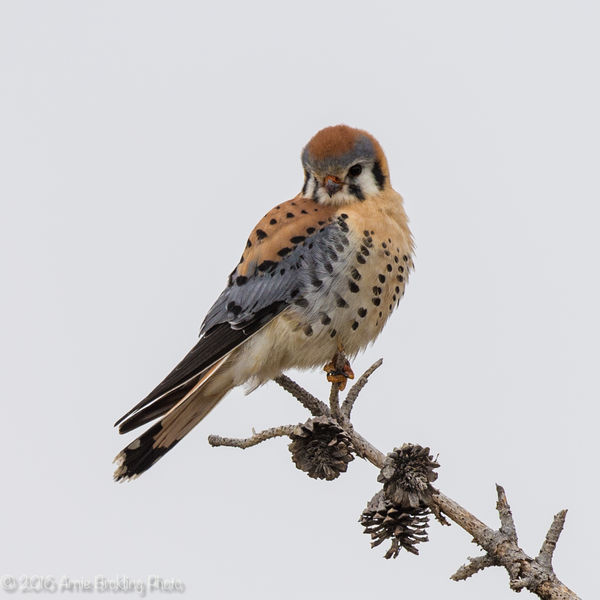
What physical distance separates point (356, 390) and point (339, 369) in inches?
35.2

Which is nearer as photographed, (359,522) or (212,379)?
(359,522)

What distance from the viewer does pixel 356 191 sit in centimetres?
526

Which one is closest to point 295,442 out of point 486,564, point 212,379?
point 486,564

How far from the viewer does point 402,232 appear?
5.18m

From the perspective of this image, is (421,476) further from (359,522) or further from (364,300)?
(364,300)

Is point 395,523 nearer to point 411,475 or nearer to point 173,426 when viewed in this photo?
point 411,475

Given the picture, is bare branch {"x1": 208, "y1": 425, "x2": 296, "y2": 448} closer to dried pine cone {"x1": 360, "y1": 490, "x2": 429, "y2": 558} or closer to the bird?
dried pine cone {"x1": 360, "y1": 490, "x2": 429, "y2": 558}

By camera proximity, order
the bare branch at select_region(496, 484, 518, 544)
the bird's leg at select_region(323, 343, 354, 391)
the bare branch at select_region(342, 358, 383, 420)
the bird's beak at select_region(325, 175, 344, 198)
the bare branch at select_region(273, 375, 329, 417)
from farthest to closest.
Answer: the bird's beak at select_region(325, 175, 344, 198) < the bird's leg at select_region(323, 343, 354, 391) < the bare branch at select_region(273, 375, 329, 417) < the bare branch at select_region(342, 358, 383, 420) < the bare branch at select_region(496, 484, 518, 544)

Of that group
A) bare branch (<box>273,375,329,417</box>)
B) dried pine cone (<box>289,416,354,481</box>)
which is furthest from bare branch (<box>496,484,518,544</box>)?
bare branch (<box>273,375,329,417</box>)

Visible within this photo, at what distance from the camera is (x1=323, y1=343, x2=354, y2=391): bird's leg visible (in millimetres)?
4625

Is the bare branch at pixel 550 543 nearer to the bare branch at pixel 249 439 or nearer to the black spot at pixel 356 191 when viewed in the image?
the bare branch at pixel 249 439

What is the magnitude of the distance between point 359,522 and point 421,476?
0.87ft

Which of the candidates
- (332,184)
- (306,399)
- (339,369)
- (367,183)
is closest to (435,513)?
(306,399)

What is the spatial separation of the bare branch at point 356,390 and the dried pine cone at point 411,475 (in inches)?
22.3
